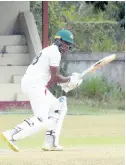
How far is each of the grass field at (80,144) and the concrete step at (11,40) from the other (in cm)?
359

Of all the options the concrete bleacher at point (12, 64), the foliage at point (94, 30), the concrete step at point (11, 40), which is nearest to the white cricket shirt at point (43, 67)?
the concrete bleacher at point (12, 64)

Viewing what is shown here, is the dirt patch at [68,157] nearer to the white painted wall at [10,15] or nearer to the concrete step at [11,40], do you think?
the concrete step at [11,40]

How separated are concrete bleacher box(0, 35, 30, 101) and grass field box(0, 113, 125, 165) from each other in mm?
2056

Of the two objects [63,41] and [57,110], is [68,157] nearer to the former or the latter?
[57,110]

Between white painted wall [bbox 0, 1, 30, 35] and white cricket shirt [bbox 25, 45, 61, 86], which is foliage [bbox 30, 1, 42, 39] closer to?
white painted wall [bbox 0, 1, 30, 35]

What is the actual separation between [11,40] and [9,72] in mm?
1044

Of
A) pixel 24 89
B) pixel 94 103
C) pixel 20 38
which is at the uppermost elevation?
pixel 24 89

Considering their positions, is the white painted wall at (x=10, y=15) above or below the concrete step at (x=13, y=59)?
above

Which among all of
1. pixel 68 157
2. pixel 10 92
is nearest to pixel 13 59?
pixel 10 92

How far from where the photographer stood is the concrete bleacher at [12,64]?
20.1m

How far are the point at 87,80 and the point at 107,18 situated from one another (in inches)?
182

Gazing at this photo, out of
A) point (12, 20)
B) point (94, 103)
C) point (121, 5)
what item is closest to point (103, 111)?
point (94, 103)

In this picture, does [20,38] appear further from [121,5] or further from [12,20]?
[121,5]

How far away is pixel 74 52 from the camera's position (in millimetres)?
23703
